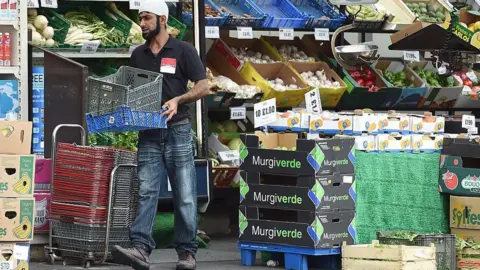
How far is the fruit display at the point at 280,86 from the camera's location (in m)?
11.8

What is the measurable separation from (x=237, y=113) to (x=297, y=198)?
2.47 meters

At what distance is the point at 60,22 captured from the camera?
1042cm

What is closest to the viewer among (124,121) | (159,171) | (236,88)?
(124,121)

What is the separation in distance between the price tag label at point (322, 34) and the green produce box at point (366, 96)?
54 centimetres

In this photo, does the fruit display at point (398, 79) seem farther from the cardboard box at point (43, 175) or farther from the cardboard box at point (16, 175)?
the cardboard box at point (16, 175)

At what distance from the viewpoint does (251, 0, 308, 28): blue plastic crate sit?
11.8m

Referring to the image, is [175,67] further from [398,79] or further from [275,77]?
[398,79]

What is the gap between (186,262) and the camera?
30.1 feet

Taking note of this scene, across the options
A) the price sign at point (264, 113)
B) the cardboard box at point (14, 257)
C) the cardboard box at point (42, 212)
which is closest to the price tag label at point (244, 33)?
the price sign at point (264, 113)

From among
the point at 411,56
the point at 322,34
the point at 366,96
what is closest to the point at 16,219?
the point at 322,34

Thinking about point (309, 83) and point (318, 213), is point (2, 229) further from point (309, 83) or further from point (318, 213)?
point (309, 83)

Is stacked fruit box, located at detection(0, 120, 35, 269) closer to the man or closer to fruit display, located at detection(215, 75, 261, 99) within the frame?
the man

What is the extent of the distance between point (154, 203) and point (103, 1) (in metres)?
2.65

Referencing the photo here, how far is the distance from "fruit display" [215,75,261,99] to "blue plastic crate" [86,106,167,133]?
9.08 feet
